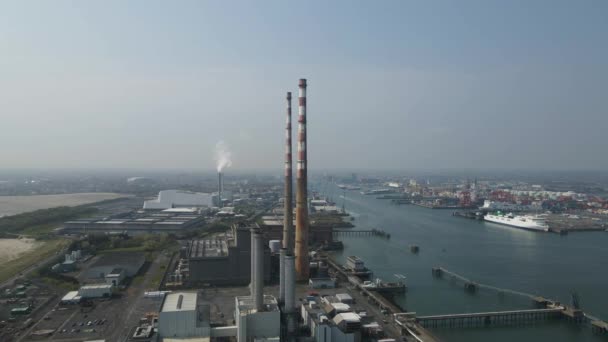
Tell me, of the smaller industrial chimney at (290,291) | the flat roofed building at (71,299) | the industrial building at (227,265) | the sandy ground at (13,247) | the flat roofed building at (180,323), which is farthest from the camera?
the sandy ground at (13,247)

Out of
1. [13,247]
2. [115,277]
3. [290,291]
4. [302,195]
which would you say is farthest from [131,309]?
[13,247]

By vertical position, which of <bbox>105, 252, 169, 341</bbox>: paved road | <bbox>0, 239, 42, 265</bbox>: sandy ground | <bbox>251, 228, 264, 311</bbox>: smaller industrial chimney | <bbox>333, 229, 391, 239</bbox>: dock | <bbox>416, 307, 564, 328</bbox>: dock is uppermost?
<bbox>251, 228, 264, 311</bbox>: smaller industrial chimney

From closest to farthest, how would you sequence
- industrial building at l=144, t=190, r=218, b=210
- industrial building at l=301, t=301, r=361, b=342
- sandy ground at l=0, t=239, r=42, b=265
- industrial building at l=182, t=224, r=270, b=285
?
industrial building at l=301, t=301, r=361, b=342 < industrial building at l=182, t=224, r=270, b=285 < sandy ground at l=0, t=239, r=42, b=265 < industrial building at l=144, t=190, r=218, b=210

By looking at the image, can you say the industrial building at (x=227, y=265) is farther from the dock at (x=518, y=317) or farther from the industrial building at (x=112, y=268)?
the dock at (x=518, y=317)

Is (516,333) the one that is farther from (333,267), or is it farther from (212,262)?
(212,262)

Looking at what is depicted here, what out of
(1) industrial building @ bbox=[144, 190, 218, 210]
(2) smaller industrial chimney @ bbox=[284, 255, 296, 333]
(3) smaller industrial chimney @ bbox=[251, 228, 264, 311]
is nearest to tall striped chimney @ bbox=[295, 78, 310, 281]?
(3) smaller industrial chimney @ bbox=[251, 228, 264, 311]

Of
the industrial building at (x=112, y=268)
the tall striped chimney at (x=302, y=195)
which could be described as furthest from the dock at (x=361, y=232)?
the industrial building at (x=112, y=268)

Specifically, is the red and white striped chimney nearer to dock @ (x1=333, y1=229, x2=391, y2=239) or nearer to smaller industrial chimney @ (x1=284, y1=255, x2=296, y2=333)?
smaller industrial chimney @ (x1=284, y1=255, x2=296, y2=333)
